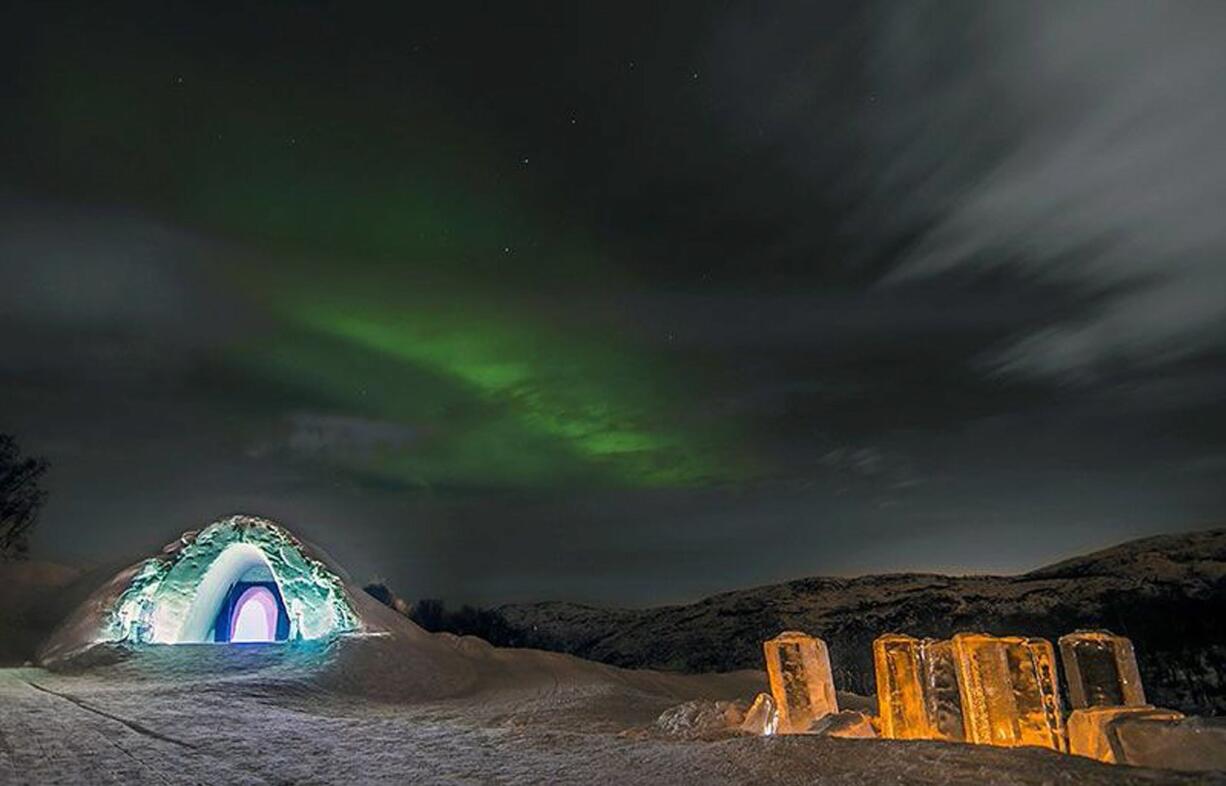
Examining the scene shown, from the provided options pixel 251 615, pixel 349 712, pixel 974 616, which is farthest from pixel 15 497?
pixel 974 616

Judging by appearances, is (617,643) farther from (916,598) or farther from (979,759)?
(979,759)

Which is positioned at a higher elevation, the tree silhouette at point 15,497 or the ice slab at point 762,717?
the tree silhouette at point 15,497

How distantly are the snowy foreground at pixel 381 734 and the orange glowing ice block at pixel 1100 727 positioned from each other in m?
1.02

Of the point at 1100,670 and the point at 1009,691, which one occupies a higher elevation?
the point at 1100,670

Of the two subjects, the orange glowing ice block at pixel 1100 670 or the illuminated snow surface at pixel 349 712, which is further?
the orange glowing ice block at pixel 1100 670

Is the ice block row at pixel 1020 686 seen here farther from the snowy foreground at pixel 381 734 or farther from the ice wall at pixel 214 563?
the ice wall at pixel 214 563

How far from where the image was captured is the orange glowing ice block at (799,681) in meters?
10.2

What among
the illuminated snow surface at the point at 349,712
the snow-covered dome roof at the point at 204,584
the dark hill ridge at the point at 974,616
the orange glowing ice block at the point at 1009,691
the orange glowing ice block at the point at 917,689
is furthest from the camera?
the dark hill ridge at the point at 974,616

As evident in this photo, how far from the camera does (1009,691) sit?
27.3 ft

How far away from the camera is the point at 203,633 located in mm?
21516

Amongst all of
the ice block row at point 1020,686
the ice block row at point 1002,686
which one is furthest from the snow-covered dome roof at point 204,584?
the ice block row at point 1020,686

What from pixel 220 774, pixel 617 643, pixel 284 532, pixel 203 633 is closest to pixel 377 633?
pixel 284 532

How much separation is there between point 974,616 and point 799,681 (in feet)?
160

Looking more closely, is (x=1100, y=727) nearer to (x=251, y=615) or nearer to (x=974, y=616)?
(x=251, y=615)
